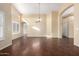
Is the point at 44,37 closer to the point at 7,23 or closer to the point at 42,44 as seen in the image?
the point at 42,44

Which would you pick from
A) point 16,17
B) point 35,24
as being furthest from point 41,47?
point 16,17

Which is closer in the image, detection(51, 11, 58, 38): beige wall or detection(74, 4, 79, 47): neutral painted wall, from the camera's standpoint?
detection(74, 4, 79, 47): neutral painted wall

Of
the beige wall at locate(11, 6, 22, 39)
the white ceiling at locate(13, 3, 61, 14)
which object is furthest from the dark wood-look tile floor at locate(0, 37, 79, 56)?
the white ceiling at locate(13, 3, 61, 14)

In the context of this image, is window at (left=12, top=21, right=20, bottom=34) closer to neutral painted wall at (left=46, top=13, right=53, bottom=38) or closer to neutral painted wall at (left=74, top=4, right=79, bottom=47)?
neutral painted wall at (left=46, top=13, right=53, bottom=38)

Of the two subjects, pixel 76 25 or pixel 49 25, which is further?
→ pixel 49 25

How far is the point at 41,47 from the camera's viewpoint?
292 centimetres

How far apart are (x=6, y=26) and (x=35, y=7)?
2.08ft

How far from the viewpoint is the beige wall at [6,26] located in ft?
9.30

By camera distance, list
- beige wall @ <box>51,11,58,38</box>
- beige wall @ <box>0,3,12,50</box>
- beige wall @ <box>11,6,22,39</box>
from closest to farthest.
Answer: beige wall @ <box>0,3,12,50</box>
beige wall @ <box>11,6,22,39</box>
beige wall @ <box>51,11,58,38</box>

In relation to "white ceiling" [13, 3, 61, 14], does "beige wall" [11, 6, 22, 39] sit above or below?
below

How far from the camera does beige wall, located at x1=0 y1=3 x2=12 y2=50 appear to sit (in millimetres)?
2835

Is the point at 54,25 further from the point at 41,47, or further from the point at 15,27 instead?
the point at 15,27

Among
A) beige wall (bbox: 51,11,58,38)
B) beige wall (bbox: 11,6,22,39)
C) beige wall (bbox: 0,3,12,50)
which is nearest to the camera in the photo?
beige wall (bbox: 0,3,12,50)

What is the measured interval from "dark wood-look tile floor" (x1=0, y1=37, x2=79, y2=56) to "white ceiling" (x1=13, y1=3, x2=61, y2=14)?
507 mm
